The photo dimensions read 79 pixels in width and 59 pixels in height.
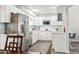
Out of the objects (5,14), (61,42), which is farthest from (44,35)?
(5,14)

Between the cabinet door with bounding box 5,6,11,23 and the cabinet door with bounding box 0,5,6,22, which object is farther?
the cabinet door with bounding box 5,6,11,23

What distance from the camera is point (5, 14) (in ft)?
14.7

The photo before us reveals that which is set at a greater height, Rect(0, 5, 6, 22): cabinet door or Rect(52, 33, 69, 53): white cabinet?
Rect(0, 5, 6, 22): cabinet door

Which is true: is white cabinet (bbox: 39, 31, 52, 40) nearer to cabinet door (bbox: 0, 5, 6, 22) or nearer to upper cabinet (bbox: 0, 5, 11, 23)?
upper cabinet (bbox: 0, 5, 11, 23)

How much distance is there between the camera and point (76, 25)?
634cm

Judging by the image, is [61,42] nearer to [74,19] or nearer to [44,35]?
[74,19]

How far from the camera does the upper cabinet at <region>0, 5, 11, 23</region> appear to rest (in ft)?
14.3

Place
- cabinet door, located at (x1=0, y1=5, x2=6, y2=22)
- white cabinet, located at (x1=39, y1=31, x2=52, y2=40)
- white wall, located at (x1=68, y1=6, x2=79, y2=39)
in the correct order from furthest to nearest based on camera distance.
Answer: white cabinet, located at (x1=39, y1=31, x2=52, y2=40), white wall, located at (x1=68, y1=6, x2=79, y2=39), cabinet door, located at (x1=0, y1=5, x2=6, y2=22)

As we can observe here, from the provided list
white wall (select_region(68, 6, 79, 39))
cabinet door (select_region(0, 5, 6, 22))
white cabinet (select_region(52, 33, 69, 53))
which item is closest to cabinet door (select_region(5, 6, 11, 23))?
cabinet door (select_region(0, 5, 6, 22))

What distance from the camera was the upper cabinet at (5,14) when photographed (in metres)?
4.35

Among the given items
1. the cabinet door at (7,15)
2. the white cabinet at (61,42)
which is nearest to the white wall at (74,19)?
the white cabinet at (61,42)

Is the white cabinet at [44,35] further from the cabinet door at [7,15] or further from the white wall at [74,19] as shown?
the cabinet door at [7,15]
